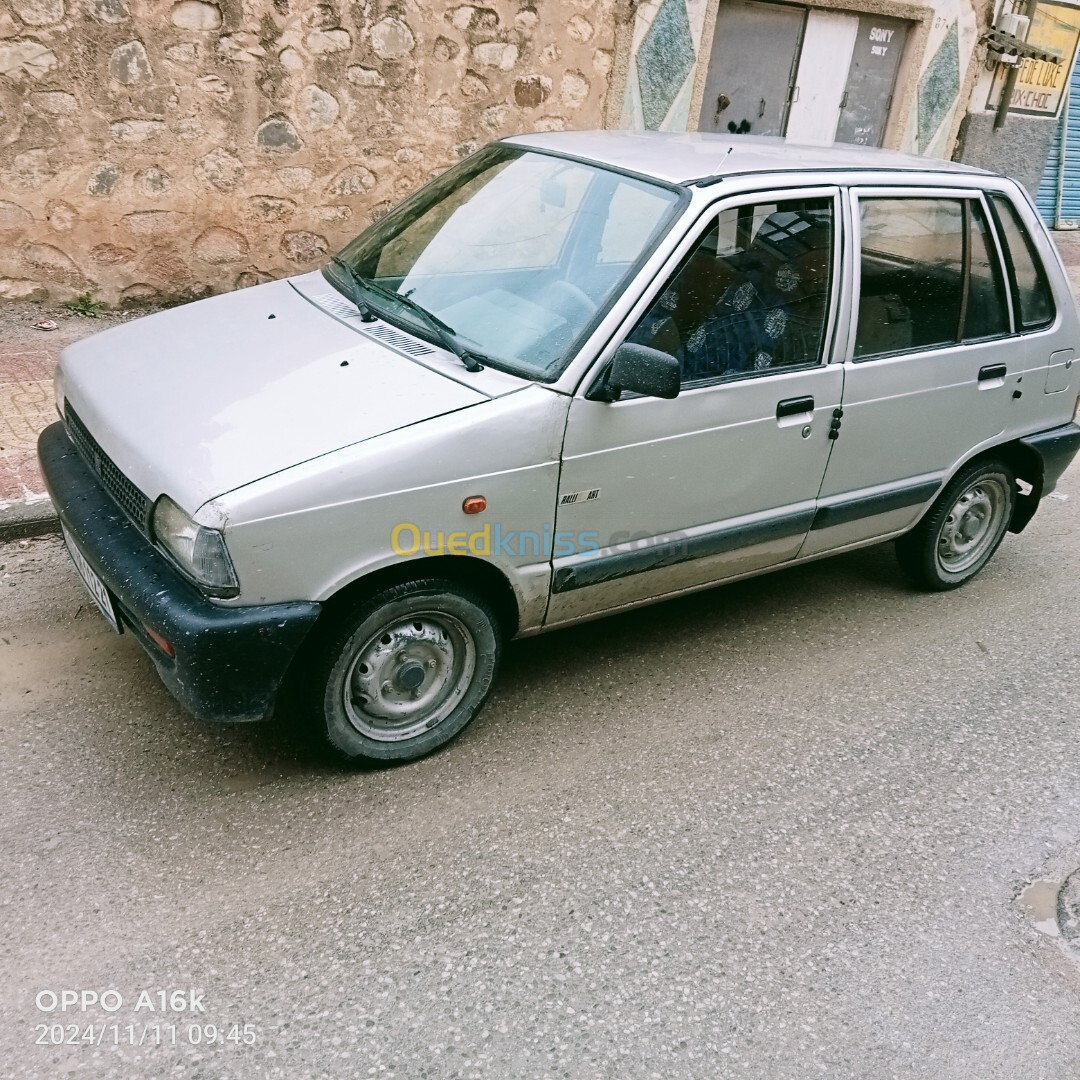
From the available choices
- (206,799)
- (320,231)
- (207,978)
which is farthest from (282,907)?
(320,231)

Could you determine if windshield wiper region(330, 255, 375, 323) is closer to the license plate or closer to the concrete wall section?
the license plate

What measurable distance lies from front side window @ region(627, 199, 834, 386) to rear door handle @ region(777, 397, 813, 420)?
0.41 feet

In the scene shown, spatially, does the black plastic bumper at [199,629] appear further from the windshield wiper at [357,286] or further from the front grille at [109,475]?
the windshield wiper at [357,286]

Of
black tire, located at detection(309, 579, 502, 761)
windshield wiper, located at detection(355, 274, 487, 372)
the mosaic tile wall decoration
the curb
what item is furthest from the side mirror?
the mosaic tile wall decoration

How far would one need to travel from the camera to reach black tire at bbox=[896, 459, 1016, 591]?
15.6ft

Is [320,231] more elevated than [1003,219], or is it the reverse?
[1003,219]

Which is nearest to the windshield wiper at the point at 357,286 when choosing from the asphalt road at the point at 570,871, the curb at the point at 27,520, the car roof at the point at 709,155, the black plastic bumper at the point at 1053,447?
the car roof at the point at 709,155

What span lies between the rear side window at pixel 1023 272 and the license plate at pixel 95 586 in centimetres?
379

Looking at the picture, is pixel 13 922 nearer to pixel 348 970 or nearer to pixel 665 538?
pixel 348 970

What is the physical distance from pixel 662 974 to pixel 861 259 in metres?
2.64

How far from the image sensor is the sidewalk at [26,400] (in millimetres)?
4633

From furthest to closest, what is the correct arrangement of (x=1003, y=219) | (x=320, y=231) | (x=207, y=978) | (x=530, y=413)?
(x=320, y=231), (x=1003, y=219), (x=530, y=413), (x=207, y=978)

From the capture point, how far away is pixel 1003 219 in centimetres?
446
